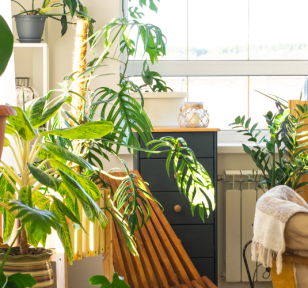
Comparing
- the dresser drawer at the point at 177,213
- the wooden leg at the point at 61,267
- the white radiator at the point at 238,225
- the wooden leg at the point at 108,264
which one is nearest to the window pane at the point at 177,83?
the white radiator at the point at 238,225

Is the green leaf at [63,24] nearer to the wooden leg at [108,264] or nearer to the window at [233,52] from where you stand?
the window at [233,52]

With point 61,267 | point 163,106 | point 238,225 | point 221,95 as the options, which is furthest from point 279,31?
point 61,267

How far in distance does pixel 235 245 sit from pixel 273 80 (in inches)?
45.6

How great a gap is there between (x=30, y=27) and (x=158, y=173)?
105cm

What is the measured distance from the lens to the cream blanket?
4.41 ft

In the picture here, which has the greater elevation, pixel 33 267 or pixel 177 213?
pixel 33 267

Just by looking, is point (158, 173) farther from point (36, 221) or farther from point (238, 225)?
point (36, 221)

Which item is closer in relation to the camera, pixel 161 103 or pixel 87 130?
pixel 87 130

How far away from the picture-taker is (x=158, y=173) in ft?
6.47

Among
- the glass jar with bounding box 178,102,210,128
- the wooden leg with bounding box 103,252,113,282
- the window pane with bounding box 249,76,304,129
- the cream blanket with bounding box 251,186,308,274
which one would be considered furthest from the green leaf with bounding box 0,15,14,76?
the window pane with bounding box 249,76,304,129

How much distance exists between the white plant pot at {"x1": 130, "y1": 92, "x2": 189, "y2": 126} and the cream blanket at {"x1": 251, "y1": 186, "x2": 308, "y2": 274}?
90 centimetres

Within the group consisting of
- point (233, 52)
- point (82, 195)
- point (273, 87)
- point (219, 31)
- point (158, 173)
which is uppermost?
point (219, 31)

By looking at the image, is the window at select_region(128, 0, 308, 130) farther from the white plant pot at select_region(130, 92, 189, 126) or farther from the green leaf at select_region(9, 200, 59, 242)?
the green leaf at select_region(9, 200, 59, 242)

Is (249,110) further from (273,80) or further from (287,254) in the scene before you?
(287,254)
